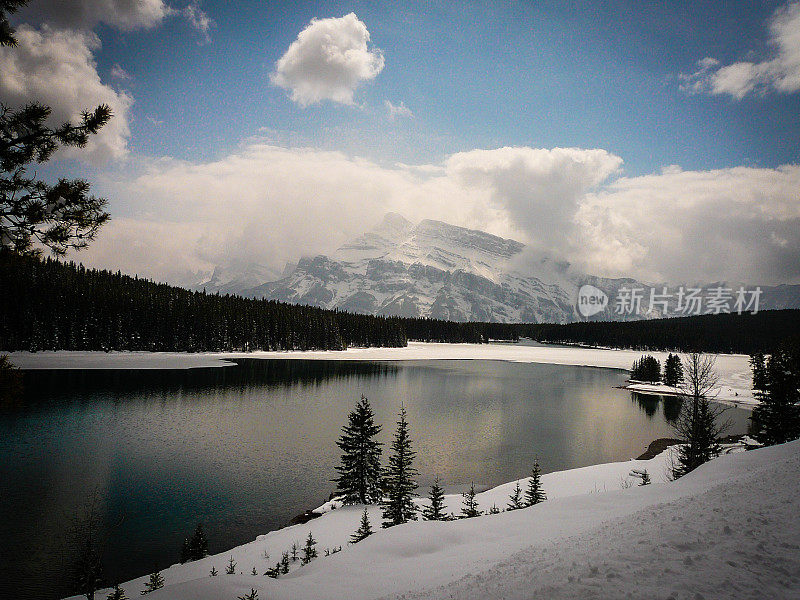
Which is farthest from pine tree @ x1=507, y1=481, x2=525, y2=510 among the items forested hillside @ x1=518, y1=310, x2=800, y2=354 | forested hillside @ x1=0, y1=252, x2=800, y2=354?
forested hillside @ x1=518, y1=310, x2=800, y2=354

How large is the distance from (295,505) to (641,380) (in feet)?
289

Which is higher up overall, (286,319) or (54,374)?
(286,319)

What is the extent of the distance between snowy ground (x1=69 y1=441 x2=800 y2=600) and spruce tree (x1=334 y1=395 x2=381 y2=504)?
7985 millimetres

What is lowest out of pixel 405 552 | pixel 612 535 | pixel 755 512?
pixel 405 552

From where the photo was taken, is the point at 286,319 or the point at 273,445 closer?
the point at 273,445

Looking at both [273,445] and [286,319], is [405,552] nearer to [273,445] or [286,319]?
[273,445]

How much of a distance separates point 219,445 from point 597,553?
35587mm

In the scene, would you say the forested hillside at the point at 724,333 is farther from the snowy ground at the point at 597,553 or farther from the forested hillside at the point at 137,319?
the snowy ground at the point at 597,553

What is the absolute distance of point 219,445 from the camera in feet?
116

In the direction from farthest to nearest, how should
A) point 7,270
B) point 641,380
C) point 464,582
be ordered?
point 641,380
point 7,270
point 464,582

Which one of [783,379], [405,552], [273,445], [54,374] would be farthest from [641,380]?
[54,374]

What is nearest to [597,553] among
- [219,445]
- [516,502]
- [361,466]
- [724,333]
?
[516,502]

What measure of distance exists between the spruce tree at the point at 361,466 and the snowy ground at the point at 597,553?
26.2 ft

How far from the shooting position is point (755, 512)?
23.9 ft
